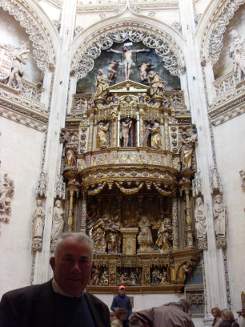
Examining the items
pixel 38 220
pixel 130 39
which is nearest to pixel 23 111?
pixel 38 220

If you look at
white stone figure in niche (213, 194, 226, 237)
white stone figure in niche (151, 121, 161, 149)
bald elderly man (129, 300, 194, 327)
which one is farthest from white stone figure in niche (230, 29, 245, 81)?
bald elderly man (129, 300, 194, 327)

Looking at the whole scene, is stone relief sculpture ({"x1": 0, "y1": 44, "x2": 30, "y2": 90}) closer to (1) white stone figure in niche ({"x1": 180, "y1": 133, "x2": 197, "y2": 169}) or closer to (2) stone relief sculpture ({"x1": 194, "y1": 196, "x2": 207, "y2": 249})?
(1) white stone figure in niche ({"x1": 180, "y1": 133, "x2": 197, "y2": 169})

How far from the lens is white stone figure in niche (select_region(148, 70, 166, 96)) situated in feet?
43.9

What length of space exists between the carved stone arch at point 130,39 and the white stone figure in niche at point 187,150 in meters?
3.39

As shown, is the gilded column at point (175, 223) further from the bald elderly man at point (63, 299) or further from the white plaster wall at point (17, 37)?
the bald elderly man at point (63, 299)

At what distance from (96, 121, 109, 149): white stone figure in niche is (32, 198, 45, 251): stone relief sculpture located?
9.41ft

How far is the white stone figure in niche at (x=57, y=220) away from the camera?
36.3 feet

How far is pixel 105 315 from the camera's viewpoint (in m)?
1.76

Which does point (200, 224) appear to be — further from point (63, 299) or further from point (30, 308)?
point (30, 308)

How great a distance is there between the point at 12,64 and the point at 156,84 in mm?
5325

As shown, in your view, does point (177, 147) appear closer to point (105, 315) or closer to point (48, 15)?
point (48, 15)

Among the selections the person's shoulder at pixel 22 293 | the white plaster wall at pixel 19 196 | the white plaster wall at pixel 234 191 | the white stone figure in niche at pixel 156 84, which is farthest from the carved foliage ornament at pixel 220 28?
the person's shoulder at pixel 22 293

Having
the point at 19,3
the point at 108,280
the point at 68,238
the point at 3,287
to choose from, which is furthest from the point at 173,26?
the point at 68,238

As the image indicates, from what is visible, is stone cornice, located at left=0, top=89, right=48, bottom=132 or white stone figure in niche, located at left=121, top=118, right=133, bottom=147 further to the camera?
white stone figure in niche, located at left=121, top=118, right=133, bottom=147
